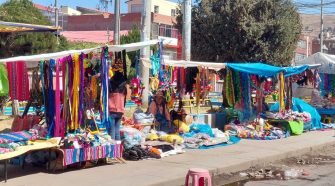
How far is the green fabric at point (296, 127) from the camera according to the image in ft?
52.3

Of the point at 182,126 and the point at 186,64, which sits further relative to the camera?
the point at 182,126

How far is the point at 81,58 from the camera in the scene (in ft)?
30.8

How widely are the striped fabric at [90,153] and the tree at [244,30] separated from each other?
19.9m

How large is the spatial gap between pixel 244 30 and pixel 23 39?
41.6ft

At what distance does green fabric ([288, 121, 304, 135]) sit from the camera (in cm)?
1594

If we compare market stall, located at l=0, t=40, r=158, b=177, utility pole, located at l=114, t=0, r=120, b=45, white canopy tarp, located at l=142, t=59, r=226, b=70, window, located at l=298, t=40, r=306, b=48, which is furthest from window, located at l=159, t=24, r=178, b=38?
market stall, located at l=0, t=40, r=158, b=177

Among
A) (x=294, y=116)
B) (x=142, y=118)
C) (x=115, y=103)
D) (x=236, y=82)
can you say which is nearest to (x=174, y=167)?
(x=115, y=103)

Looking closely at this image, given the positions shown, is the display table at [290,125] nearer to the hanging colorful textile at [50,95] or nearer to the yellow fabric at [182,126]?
the yellow fabric at [182,126]

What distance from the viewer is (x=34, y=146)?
8.40 m

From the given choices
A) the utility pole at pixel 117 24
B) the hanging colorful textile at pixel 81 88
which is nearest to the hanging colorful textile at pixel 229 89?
the hanging colorful textile at pixel 81 88

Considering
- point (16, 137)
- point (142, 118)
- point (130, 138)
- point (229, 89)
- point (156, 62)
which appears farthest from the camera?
point (229, 89)

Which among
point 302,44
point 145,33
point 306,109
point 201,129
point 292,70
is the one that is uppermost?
point 302,44

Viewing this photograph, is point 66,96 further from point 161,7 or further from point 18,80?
point 161,7

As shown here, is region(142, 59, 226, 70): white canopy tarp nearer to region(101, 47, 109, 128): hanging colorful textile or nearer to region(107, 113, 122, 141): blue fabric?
region(107, 113, 122, 141): blue fabric
